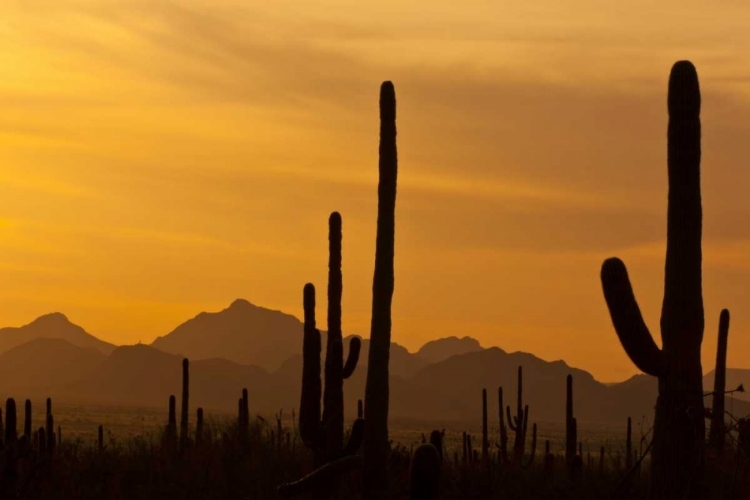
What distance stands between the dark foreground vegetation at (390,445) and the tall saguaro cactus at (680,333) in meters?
0.01

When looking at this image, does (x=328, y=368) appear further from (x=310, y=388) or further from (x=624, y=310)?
(x=624, y=310)

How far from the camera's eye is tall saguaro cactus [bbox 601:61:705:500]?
33.7 feet

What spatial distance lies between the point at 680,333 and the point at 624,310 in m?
0.80

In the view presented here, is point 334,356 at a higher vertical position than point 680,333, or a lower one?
lower

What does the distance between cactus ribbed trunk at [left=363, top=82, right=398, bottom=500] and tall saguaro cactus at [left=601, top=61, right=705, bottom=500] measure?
4929 mm

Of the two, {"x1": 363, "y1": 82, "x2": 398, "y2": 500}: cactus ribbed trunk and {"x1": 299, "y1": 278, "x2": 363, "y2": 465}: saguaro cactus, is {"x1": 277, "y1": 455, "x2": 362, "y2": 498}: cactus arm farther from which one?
{"x1": 299, "y1": 278, "x2": 363, "y2": 465}: saguaro cactus

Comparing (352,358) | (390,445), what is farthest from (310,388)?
(390,445)

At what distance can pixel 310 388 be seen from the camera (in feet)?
60.7

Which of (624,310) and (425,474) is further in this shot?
(624,310)

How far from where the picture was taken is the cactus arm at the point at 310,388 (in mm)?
17984

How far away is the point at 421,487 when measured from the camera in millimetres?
7105

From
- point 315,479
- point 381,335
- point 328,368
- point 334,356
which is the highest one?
point 381,335

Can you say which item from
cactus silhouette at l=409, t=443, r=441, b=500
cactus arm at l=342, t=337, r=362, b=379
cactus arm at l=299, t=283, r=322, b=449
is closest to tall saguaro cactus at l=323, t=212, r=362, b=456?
cactus arm at l=342, t=337, r=362, b=379

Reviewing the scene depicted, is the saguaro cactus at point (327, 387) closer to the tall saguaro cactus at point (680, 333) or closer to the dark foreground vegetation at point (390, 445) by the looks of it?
the dark foreground vegetation at point (390, 445)
